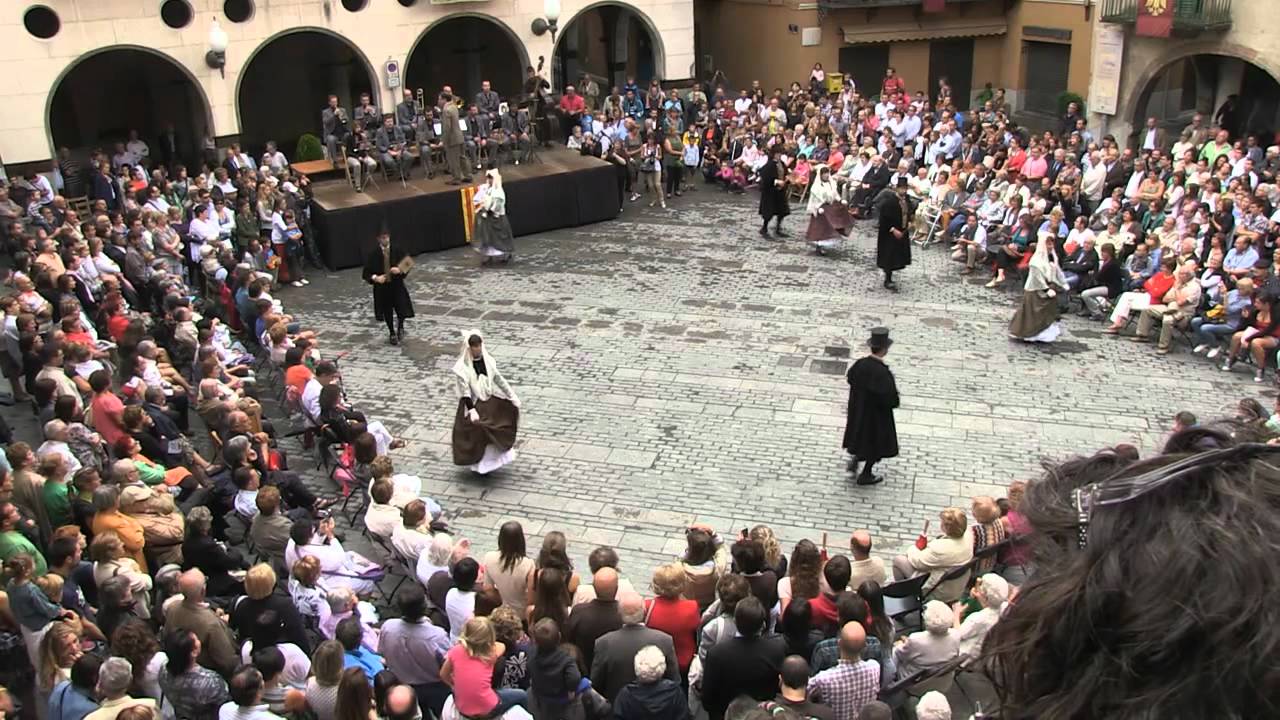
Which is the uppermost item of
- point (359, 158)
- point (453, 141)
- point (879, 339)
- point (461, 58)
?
point (461, 58)

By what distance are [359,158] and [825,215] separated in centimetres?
817

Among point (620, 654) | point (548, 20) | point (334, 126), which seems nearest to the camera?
point (620, 654)

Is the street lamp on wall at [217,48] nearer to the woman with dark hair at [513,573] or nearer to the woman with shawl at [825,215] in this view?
the woman with shawl at [825,215]

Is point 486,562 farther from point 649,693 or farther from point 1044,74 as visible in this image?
point 1044,74

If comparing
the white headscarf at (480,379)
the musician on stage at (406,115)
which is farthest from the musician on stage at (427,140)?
the white headscarf at (480,379)

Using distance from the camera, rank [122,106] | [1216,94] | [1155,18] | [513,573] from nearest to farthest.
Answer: [513,573], [1155,18], [1216,94], [122,106]

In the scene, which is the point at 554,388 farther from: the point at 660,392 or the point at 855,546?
the point at 855,546

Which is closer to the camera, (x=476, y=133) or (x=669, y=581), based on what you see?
(x=669, y=581)

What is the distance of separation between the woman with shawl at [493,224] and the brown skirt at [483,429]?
766 cm

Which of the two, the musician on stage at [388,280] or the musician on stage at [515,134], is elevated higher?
the musician on stage at [515,134]

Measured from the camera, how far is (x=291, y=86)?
27.8 meters

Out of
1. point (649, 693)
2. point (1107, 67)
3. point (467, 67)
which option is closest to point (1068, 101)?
point (1107, 67)

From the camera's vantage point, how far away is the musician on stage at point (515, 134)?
21.7 m

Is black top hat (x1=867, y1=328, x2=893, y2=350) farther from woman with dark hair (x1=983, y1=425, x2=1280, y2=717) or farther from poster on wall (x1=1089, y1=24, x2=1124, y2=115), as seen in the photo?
poster on wall (x1=1089, y1=24, x2=1124, y2=115)
